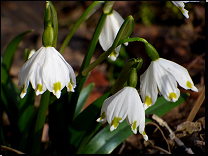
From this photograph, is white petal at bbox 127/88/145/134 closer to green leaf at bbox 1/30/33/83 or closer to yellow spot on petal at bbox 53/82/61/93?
yellow spot on petal at bbox 53/82/61/93

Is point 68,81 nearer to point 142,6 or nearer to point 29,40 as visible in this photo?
point 29,40

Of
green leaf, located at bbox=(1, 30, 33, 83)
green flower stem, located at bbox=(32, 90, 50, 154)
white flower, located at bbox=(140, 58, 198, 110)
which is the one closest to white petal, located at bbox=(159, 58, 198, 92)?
white flower, located at bbox=(140, 58, 198, 110)

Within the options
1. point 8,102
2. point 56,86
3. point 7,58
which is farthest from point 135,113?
point 7,58

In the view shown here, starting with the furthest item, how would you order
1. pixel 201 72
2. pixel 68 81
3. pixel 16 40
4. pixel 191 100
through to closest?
pixel 201 72, pixel 191 100, pixel 16 40, pixel 68 81

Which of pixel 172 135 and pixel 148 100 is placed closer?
pixel 148 100

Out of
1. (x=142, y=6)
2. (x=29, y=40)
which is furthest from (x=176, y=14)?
(x=29, y=40)

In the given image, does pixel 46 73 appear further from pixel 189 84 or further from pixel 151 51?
pixel 189 84

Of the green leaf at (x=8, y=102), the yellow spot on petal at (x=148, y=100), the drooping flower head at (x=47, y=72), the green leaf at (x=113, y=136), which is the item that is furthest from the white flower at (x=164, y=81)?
the green leaf at (x=8, y=102)
